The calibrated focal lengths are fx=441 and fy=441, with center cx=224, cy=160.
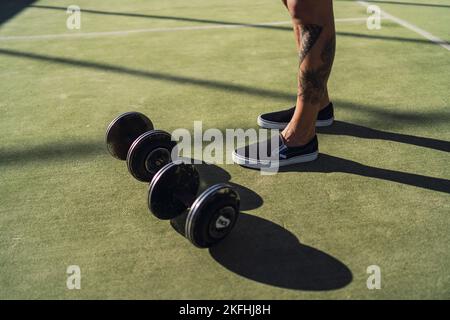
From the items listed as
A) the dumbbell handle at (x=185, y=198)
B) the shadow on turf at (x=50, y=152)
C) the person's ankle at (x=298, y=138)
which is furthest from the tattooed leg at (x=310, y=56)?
the shadow on turf at (x=50, y=152)

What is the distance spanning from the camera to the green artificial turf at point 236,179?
72.7 inches

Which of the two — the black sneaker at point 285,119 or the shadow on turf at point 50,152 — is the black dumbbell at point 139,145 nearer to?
the shadow on turf at point 50,152

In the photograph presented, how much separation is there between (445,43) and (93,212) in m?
4.12

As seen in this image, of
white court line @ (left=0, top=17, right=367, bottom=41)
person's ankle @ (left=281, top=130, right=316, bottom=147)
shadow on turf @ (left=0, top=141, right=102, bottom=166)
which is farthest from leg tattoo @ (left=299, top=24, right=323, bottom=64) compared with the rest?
white court line @ (left=0, top=17, right=367, bottom=41)

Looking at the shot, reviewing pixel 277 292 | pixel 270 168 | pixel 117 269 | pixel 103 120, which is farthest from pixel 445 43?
pixel 117 269

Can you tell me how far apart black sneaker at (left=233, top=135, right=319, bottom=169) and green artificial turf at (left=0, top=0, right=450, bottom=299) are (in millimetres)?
76

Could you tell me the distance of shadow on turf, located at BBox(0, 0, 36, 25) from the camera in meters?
6.80

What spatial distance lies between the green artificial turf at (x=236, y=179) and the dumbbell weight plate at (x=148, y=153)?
12 centimetres

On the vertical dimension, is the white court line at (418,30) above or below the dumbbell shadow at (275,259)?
above

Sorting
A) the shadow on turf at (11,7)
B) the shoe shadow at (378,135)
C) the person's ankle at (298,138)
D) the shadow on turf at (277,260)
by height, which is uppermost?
the shadow on turf at (11,7)

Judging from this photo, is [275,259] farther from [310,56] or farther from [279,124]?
[279,124]

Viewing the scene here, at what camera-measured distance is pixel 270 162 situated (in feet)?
8.55

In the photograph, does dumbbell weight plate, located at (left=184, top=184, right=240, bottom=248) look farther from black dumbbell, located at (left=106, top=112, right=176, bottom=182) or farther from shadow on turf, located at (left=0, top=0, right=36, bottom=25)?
shadow on turf, located at (left=0, top=0, right=36, bottom=25)

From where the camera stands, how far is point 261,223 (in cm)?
215
